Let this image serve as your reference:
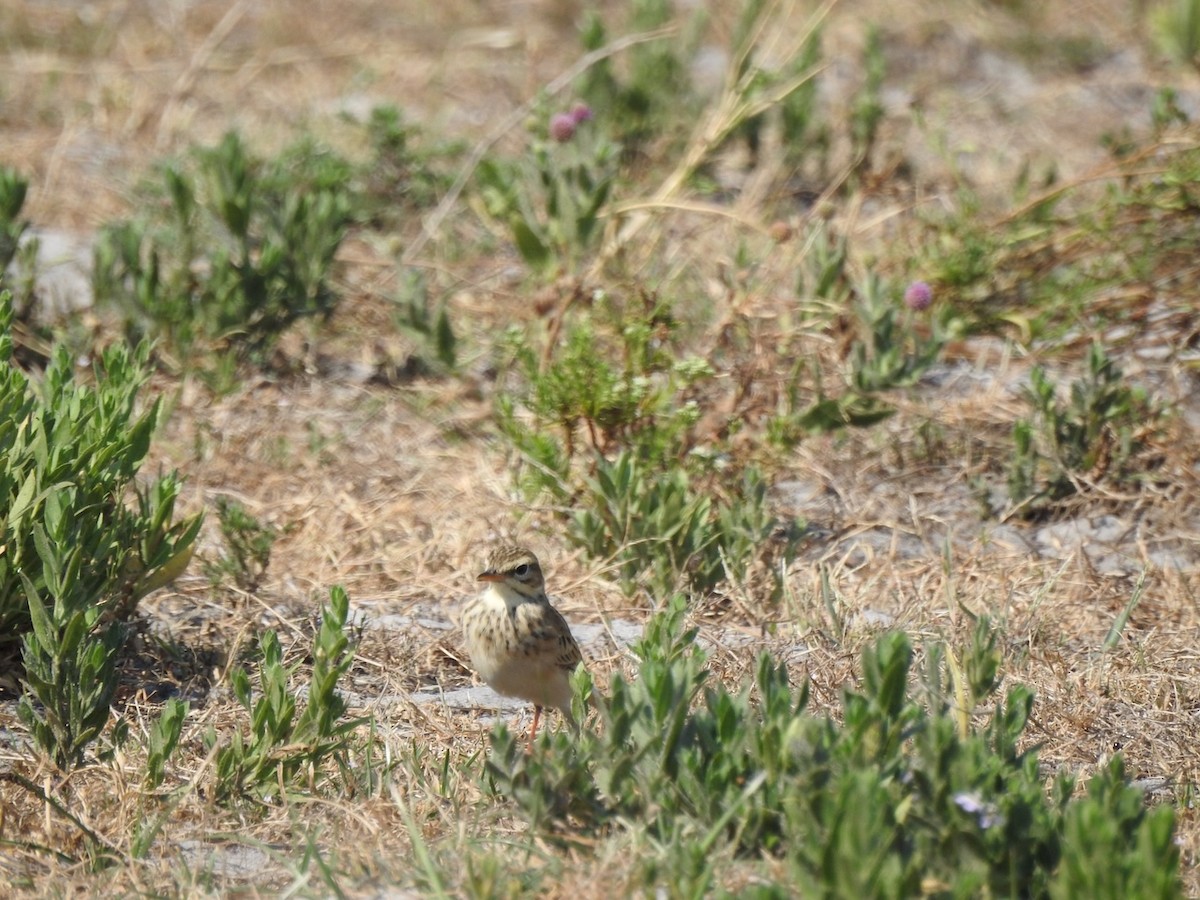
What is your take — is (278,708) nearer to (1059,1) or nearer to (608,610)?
(608,610)

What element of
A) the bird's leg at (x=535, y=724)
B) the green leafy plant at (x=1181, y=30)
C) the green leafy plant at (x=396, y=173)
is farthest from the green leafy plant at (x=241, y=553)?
the green leafy plant at (x=1181, y=30)

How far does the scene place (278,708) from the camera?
3.82 meters

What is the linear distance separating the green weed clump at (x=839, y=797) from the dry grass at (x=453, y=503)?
14 cm

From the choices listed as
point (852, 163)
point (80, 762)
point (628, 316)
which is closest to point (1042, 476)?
point (628, 316)

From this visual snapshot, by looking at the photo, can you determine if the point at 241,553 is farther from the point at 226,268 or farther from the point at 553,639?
the point at 226,268

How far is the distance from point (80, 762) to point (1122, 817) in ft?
7.87

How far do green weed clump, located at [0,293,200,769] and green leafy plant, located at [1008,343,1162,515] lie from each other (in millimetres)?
2885

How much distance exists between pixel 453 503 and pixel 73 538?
191 cm

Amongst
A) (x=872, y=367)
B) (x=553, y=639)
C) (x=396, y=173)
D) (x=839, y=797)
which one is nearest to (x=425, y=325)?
(x=396, y=173)

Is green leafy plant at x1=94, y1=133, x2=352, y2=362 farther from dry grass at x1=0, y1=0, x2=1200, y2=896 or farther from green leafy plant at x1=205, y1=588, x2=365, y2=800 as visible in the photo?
green leafy plant at x1=205, y1=588, x2=365, y2=800

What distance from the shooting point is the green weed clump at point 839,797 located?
9.80ft

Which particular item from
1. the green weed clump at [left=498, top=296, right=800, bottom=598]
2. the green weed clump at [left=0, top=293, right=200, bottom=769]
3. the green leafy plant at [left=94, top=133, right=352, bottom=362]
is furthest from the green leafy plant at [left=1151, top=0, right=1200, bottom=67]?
the green weed clump at [left=0, top=293, right=200, bottom=769]

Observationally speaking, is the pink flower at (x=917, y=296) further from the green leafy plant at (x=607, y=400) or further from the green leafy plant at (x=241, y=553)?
the green leafy plant at (x=241, y=553)

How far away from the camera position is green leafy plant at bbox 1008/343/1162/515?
18.9 feet
